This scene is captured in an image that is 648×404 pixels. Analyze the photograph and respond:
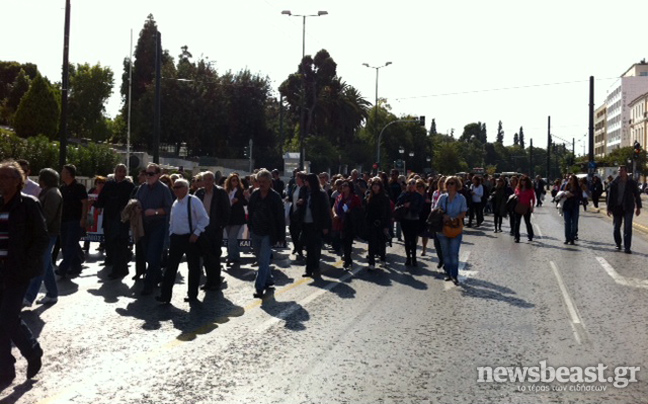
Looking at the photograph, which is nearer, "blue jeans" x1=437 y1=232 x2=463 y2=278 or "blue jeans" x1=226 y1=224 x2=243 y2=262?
"blue jeans" x1=437 y1=232 x2=463 y2=278

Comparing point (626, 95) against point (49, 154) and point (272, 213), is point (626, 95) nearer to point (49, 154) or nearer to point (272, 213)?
point (49, 154)

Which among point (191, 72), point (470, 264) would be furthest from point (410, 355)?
point (191, 72)

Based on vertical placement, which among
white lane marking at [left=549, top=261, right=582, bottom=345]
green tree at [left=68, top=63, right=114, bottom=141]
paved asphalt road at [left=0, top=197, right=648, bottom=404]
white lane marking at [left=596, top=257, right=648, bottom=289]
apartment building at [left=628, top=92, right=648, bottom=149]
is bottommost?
paved asphalt road at [left=0, top=197, right=648, bottom=404]

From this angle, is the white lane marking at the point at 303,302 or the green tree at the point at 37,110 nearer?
the white lane marking at the point at 303,302

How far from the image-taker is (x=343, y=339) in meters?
7.74

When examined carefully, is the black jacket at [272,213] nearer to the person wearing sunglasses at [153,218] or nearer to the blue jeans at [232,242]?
the person wearing sunglasses at [153,218]

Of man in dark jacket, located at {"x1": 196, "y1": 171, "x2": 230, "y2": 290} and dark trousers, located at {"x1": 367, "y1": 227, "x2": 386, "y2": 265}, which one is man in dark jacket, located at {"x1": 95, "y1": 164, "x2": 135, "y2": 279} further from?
dark trousers, located at {"x1": 367, "y1": 227, "x2": 386, "y2": 265}

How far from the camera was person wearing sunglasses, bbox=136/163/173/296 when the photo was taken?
1059 centimetres

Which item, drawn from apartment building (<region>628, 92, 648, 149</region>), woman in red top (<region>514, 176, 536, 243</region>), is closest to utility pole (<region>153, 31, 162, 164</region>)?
woman in red top (<region>514, 176, 536, 243</region>)

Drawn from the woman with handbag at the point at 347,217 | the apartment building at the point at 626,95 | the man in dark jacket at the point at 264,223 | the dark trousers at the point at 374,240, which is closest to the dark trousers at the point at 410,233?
the dark trousers at the point at 374,240

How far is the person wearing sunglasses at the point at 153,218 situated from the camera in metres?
10.6

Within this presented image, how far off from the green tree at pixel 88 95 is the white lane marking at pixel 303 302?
5354 centimetres

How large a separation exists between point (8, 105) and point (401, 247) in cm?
5328

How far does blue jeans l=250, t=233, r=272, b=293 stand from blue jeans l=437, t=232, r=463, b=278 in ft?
9.48
